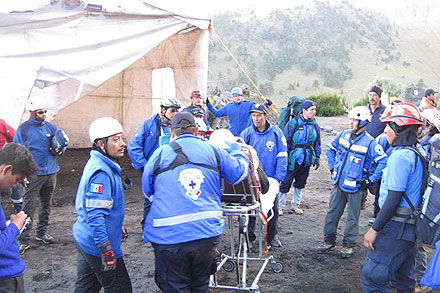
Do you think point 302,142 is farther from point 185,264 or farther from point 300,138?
point 185,264

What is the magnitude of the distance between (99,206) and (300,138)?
167 inches

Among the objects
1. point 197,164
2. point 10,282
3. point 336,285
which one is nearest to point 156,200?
point 197,164

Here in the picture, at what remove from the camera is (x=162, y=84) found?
9969 mm

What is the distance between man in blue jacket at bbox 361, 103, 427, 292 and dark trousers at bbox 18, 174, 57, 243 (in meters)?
4.13

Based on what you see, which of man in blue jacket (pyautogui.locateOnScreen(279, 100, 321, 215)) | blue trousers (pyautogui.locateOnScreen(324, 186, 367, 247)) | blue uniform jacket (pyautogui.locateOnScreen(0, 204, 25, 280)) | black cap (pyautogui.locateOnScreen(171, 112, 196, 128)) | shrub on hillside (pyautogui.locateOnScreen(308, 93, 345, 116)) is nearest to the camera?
blue uniform jacket (pyautogui.locateOnScreen(0, 204, 25, 280))

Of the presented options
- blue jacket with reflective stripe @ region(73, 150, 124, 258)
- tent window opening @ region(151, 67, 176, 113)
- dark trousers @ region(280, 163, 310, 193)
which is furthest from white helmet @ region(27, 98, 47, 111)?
tent window opening @ region(151, 67, 176, 113)

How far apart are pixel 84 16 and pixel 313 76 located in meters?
49.5

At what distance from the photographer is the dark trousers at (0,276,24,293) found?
256cm

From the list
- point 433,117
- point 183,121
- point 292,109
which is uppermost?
point 183,121

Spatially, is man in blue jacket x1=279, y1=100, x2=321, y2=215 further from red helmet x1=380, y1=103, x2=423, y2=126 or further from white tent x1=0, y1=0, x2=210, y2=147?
red helmet x1=380, y1=103, x2=423, y2=126

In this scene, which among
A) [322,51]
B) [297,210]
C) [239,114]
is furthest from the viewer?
[322,51]

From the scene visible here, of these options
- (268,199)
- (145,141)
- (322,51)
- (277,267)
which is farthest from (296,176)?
(322,51)

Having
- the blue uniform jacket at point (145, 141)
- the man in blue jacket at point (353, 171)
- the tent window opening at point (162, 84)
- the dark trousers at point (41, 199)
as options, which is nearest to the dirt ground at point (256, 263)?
the dark trousers at point (41, 199)

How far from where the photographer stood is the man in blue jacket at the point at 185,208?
9.43 ft
